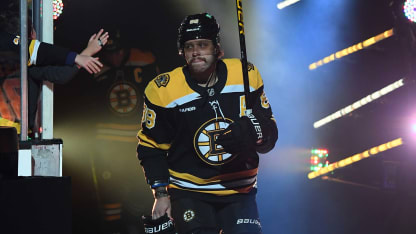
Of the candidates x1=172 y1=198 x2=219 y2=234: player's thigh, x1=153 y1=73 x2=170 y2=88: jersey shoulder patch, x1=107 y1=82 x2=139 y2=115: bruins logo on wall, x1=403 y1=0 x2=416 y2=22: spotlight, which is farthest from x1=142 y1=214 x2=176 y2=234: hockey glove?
x1=403 y1=0 x2=416 y2=22: spotlight

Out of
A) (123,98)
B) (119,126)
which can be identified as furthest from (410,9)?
(119,126)

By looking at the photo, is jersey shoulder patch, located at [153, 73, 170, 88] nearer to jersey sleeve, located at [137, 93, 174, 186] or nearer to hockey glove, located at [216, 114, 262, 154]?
jersey sleeve, located at [137, 93, 174, 186]

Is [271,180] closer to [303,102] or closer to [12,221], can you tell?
[303,102]

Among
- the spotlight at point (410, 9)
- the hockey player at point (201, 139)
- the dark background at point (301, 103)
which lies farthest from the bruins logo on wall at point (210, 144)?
the spotlight at point (410, 9)

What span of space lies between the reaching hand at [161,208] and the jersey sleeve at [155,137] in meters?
0.16

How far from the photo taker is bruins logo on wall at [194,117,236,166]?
361 centimetres

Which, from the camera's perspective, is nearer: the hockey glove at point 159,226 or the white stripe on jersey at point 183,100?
the hockey glove at point 159,226

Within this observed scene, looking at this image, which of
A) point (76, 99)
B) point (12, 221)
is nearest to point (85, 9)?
point (76, 99)

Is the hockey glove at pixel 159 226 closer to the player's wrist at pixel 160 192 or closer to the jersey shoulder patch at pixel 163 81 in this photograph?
the player's wrist at pixel 160 192

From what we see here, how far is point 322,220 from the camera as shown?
8453mm

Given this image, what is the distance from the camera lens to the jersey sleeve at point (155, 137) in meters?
3.68

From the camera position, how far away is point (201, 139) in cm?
362

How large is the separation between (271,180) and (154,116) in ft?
21.1

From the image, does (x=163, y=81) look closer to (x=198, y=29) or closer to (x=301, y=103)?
(x=198, y=29)
